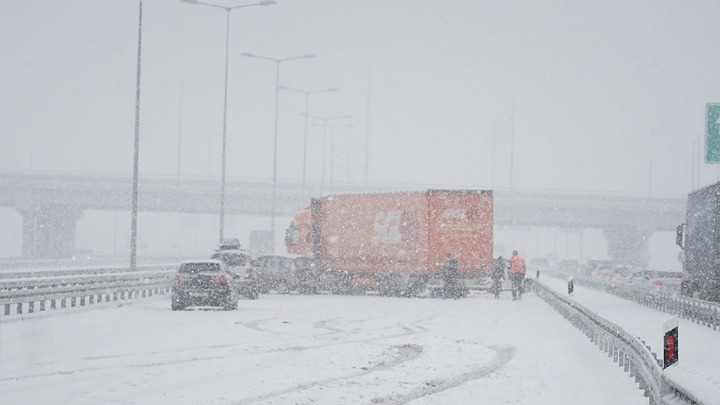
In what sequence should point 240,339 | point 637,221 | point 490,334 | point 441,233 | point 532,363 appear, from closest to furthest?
point 532,363
point 240,339
point 490,334
point 441,233
point 637,221

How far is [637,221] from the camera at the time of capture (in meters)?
84.6

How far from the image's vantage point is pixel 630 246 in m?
85.6

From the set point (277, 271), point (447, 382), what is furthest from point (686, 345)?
point (277, 271)

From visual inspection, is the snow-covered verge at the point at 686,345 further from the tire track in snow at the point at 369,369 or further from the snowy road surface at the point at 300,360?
the tire track in snow at the point at 369,369

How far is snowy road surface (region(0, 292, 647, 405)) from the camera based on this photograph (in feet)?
40.1

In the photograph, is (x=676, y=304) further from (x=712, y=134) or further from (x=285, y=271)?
(x=285, y=271)

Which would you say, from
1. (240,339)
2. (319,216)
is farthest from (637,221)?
(240,339)

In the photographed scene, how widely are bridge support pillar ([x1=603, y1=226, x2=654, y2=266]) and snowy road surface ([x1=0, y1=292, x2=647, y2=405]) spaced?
5986 cm

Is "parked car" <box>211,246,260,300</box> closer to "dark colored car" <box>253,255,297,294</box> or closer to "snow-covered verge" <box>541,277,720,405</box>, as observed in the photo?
"dark colored car" <box>253,255,297,294</box>

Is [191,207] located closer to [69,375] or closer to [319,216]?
[319,216]

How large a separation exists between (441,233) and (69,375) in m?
23.9

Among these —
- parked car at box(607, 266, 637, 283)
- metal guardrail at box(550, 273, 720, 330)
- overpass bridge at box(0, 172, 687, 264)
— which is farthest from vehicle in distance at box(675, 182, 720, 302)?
overpass bridge at box(0, 172, 687, 264)

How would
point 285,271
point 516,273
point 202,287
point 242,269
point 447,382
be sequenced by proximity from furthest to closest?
point 285,271 < point 516,273 < point 242,269 < point 202,287 < point 447,382

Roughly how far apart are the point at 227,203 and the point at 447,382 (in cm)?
7213
